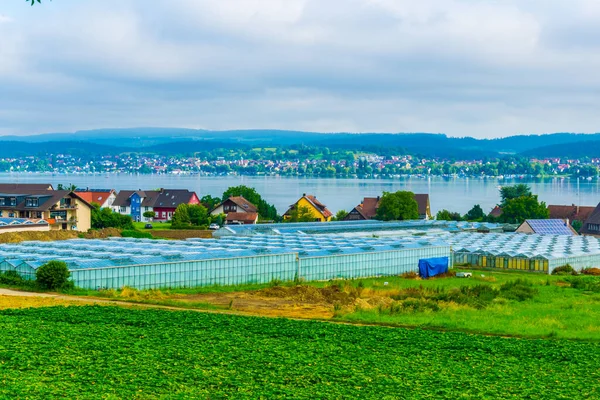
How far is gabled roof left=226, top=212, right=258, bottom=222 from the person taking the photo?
276ft

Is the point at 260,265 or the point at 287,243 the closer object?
the point at 260,265

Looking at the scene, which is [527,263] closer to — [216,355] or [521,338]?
[521,338]

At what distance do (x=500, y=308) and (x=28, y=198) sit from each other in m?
50.4

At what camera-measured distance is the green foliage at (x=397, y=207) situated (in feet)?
285

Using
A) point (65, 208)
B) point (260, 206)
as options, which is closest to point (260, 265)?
point (65, 208)

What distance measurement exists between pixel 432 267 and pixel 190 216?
37.4 m

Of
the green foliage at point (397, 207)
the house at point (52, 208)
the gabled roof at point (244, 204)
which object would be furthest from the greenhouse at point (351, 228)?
the house at point (52, 208)

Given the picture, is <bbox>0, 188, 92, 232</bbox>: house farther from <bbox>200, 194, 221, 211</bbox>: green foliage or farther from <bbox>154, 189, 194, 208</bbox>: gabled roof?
<bbox>154, 189, 194, 208</bbox>: gabled roof

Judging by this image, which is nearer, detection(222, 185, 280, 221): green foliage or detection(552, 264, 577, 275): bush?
detection(552, 264, 577, 275): bush

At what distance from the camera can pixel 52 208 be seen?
70.8 metres

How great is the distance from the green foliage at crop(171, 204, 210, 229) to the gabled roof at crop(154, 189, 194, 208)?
44.4 feet

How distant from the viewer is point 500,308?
34031 mm

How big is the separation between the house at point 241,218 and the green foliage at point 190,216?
290 centimetres

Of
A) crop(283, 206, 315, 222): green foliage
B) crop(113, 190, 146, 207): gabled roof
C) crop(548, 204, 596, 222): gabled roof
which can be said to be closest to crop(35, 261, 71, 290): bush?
crop(283, 206, 315, 222): green foliage
